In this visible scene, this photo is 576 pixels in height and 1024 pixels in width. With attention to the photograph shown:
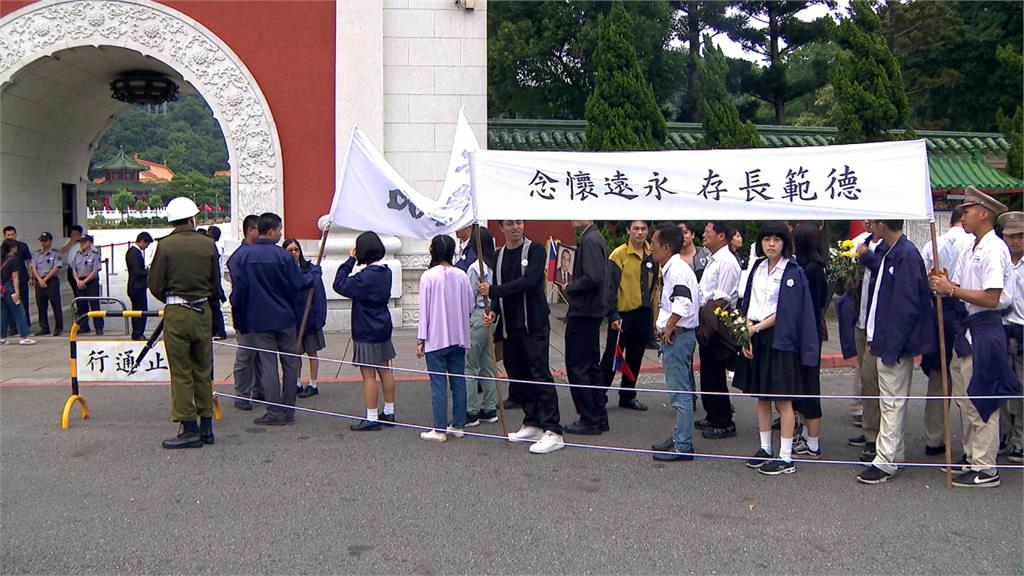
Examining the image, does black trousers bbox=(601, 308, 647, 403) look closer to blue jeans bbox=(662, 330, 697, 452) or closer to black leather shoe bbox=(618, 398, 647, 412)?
black leather shoe bbox=(618, 398, 647, 412)

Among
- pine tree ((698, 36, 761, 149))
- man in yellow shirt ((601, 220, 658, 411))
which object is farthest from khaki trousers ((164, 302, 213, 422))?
pine tree ((698, 36, 761, 149))

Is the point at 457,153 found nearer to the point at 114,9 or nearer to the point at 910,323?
the point at 910,323

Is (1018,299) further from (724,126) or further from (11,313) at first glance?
(11,313)

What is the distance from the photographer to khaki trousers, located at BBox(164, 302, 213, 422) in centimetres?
642

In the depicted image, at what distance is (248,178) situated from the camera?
1191 cm

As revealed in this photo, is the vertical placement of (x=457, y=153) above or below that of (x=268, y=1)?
below

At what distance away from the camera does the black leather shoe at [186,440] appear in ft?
21.1

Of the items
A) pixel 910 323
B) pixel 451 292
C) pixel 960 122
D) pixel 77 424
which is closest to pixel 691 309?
pixel 910 323

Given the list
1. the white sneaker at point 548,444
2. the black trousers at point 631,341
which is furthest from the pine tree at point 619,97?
the white sneaker at point 548,444

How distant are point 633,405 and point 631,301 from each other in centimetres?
102

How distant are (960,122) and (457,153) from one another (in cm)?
1921

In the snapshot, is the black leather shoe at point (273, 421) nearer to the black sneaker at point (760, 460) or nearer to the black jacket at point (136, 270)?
the black sneaker at point (760, 460)

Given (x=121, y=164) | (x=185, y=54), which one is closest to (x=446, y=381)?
(x=185, y=54)

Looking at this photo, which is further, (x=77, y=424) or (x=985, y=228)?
(x=77, y=424)
